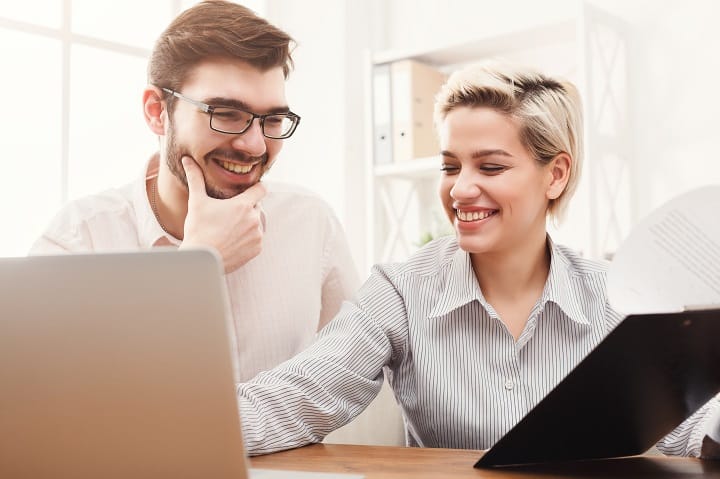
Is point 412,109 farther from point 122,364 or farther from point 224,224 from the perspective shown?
point 122,364

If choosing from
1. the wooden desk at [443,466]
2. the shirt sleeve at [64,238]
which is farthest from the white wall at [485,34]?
the wooden desk at [443,466]

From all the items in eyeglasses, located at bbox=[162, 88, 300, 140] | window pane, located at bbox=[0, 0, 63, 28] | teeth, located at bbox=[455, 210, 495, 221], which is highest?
window pane, located at bbox=[0, 0, 63, 28]

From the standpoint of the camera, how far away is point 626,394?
2.82 ft

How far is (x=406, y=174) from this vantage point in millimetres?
3125

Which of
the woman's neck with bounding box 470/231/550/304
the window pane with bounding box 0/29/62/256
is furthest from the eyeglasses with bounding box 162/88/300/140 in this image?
the window pane with bounding box 0/29/62/256

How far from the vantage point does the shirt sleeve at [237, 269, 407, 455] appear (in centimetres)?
113

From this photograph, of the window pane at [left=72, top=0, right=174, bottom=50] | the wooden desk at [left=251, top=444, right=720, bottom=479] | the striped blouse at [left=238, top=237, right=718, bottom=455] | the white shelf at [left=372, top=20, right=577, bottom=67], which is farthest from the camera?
the window pane at [left=72, top=0, right=174, bottom=50]

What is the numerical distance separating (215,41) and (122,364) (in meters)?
1.15

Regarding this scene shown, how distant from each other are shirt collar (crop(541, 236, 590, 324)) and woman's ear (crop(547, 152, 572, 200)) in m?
0.10

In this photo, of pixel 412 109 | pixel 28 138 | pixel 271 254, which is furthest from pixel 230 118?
pixel 412 109

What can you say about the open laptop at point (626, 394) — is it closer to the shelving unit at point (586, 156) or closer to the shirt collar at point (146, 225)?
the shirt collar at point (146, 225)

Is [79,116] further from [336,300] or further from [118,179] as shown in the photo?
[336,300]

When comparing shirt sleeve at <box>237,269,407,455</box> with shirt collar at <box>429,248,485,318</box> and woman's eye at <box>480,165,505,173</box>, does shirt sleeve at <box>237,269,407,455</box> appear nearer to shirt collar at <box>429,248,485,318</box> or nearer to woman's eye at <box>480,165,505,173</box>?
shirt collar at <box>429,248,485,318</box>

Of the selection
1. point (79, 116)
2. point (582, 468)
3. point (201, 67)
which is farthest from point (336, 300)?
point (79, 116)
